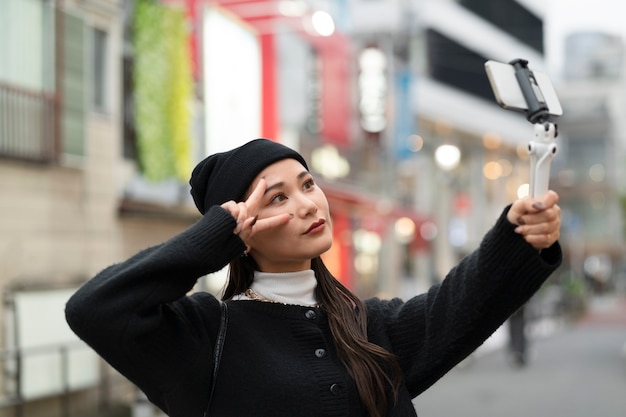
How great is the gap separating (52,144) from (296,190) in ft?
30.4

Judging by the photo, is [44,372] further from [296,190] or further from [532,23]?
[532,23]

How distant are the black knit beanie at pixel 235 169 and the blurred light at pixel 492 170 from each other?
42.2 meters

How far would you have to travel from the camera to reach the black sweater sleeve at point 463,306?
7.96 feet

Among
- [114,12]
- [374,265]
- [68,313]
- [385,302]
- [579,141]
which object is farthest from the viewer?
[579,141]

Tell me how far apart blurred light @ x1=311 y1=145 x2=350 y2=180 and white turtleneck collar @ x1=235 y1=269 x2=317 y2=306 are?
1891 centimetres

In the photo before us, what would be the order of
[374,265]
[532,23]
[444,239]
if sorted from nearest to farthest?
[374,265], [444,239], [532,23]

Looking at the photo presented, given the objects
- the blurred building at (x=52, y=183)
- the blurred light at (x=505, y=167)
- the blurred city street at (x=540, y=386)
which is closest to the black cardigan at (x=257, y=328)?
the blurred building at (x=52, y=183)

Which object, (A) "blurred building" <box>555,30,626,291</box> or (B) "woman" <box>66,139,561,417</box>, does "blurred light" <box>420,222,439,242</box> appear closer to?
(B) "woman" <box>66,139,561,417</box>

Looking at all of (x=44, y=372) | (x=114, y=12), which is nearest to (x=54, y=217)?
(x=44, y=372)

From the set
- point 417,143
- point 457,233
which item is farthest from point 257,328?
point 457,233

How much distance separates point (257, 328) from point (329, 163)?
2027cm

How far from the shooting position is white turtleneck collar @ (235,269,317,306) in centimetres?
272

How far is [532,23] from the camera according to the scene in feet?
153

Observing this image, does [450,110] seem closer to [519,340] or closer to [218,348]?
[519,340]
